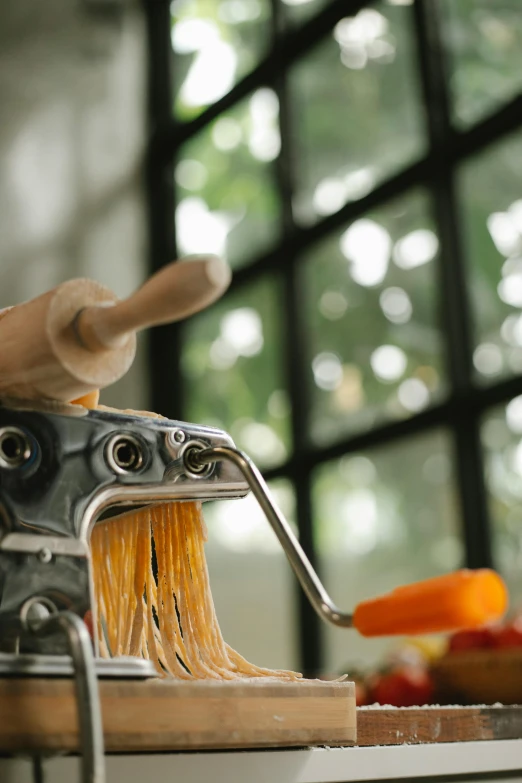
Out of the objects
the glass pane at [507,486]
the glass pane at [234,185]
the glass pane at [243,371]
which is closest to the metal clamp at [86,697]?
the glass pane at [507,486]

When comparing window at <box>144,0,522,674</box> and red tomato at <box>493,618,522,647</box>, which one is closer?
red tomato at <box>493,618,522,647</box>

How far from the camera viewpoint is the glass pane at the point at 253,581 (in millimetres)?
2561

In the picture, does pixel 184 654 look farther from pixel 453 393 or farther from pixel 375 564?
pixel 375 564

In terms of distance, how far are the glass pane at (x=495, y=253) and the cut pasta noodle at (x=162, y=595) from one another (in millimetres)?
1451

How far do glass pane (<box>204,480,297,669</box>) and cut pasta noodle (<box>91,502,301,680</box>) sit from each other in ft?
6.19

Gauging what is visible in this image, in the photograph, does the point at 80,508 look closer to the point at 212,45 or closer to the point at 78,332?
the point at 78,332

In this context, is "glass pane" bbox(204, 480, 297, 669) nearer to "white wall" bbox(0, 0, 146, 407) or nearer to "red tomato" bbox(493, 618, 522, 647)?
"white wall" bbox(0, 0, 146, 407)

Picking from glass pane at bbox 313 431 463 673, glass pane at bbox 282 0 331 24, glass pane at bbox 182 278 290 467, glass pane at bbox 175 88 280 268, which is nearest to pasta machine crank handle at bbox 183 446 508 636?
glass pane at bbox 313 431 463 673

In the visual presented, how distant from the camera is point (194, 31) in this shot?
10.8 ft

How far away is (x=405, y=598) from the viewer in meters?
0.51

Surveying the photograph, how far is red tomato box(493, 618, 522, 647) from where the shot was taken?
44.8 inches

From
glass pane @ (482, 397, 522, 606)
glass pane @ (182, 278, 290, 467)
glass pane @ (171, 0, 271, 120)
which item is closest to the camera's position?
glass pane @ (482, 397, 522, 606)

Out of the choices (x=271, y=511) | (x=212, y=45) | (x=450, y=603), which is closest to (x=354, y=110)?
(x=212, y=45)

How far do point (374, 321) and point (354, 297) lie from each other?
10cm
